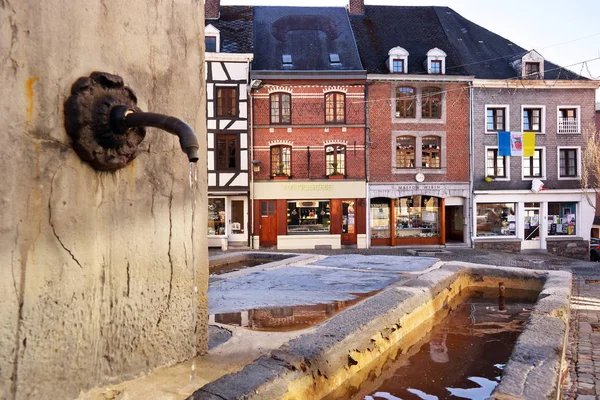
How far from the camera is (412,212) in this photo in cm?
2422

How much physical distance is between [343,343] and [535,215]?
22.7 meters

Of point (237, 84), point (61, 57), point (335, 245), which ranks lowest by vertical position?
point (335, 245)

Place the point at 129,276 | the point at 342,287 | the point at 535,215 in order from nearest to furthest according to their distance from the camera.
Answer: the point at 129,276, the point at 342,287, the point at 535,215

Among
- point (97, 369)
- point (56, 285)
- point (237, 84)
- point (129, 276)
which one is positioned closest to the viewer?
point (56, 285)

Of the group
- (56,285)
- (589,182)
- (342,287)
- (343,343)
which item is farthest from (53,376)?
(589,182)

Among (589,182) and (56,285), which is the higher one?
(589,182)

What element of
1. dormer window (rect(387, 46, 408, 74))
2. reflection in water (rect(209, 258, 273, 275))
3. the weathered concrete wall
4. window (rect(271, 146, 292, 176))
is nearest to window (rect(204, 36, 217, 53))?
window (rect(271, 146, 292, 176))

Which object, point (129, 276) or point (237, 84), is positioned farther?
point (237, 84)

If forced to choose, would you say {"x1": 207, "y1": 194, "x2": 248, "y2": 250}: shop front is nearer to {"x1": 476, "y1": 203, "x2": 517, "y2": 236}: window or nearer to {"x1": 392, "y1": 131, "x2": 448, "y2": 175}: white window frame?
{"x1": 392, "y1": 131, "x2": 448, "y2": 175}: white window frame

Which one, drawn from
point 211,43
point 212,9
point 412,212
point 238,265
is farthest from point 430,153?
point 238,265

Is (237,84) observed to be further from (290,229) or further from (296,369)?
(296,369)

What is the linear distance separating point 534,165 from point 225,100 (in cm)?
1506

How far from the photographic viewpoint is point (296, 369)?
3.88 metres

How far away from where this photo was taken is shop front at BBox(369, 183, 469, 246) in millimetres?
23844
